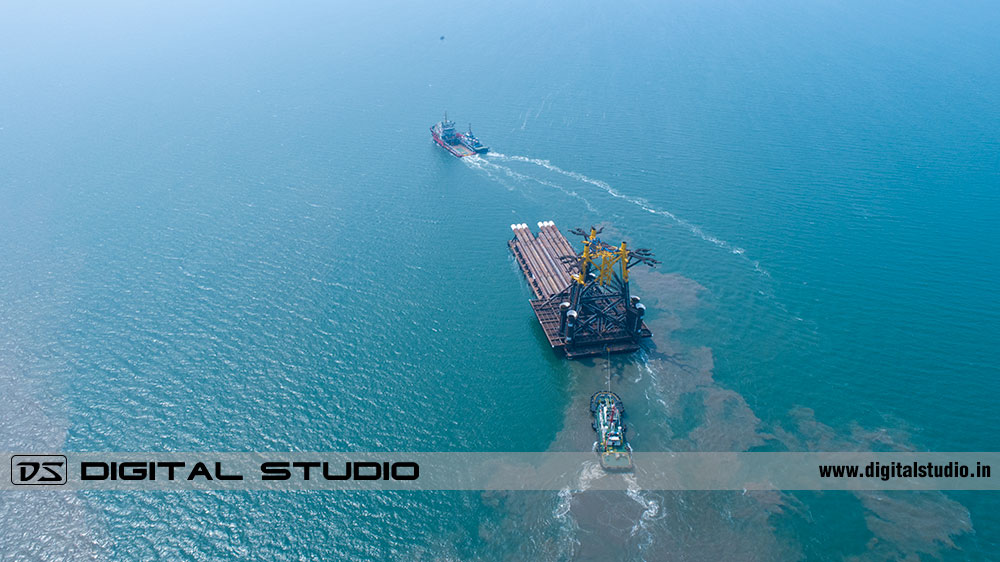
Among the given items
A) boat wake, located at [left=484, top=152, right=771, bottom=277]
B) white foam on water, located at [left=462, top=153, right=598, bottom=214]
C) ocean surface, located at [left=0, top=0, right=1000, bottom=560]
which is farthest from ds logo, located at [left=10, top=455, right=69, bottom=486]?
boat wake, located at [left=484, top=152, right=771, bottom=277]

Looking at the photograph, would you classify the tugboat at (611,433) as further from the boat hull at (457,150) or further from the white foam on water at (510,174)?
the boat hull at (457,150)

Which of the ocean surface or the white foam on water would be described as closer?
the ocean surface

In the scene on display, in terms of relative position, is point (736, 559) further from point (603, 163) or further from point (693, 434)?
point (603, 163)

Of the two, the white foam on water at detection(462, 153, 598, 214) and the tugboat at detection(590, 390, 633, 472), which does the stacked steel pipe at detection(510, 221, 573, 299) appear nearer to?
the white foam on water at detection(462, 153, 598, 214)

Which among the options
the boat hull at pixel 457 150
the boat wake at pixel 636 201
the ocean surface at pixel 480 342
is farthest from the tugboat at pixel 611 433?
the boat hull at pixel 457 150

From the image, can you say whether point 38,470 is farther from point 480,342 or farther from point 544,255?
point 544,255

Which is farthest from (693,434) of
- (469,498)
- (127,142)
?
(127,142)

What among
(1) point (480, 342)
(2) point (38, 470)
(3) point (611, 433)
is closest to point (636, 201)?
(1) point (480, 342)
